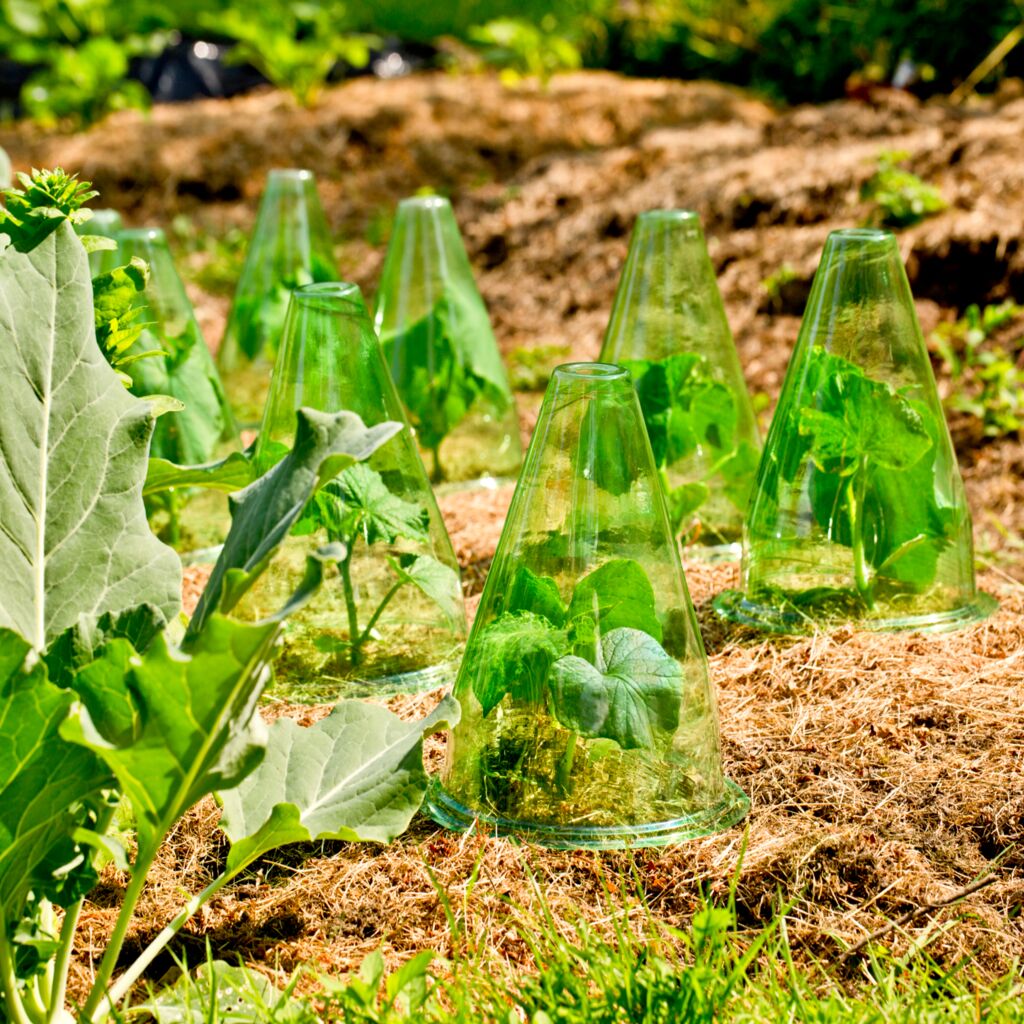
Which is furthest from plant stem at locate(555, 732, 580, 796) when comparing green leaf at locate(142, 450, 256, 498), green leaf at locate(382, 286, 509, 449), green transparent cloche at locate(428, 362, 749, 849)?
green leaf at locate(382, 286, 509, 449)

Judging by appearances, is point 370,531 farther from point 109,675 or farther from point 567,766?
point 109,675

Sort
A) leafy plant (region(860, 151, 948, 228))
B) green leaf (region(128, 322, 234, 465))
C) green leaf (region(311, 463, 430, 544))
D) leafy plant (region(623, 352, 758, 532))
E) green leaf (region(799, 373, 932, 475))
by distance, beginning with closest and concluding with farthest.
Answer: green leaf (region(311, 463, 430, 544)) < green leaf (region(799, 373, 932, 475)) < leafy plant (region(623, 352, 758, 532)) < green leaf (region(128, 322, 234, 465)) < leafy plant (region(860, 151, 948, 228))

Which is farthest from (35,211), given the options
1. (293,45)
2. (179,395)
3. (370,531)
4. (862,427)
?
(293,45)

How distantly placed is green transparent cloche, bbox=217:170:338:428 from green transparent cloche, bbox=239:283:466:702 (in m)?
1.58

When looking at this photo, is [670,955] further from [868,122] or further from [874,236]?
[868,122]

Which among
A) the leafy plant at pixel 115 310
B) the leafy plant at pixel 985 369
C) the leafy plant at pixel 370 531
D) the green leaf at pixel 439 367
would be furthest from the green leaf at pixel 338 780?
the leafy plant at pixel 985 369

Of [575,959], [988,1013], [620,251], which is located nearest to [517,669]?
[575,959]

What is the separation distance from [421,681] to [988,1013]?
111 cm

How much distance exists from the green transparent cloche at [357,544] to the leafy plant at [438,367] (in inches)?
37.4

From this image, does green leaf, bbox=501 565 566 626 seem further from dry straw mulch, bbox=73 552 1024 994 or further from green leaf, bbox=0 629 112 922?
green leaf, bbox=0 629 112 922

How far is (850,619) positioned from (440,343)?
1.32 meters

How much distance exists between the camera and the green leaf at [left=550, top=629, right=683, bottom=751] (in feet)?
5.68

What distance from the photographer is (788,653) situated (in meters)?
2.38

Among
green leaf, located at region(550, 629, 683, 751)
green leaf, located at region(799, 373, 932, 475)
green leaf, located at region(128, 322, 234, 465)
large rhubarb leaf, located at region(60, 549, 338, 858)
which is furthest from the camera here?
green leaf, located at region(128, 322, 234, 465)
